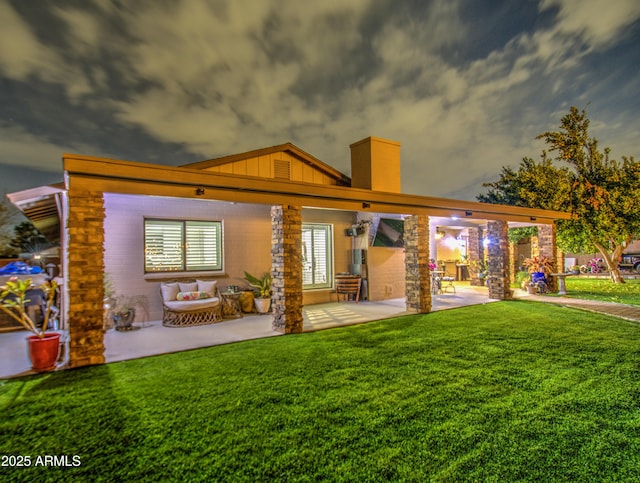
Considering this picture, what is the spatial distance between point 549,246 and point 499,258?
3.92 meters

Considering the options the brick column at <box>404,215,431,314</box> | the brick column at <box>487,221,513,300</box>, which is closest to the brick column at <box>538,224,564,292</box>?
the brick column at <box>487,221,513,300</box>

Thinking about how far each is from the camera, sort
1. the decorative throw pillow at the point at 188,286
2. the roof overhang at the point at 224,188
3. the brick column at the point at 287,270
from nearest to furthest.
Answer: the roof overhang at the point at 224,188 → the brick column at the point at 287,270 → the decorative throw pillow at the point at 188,286

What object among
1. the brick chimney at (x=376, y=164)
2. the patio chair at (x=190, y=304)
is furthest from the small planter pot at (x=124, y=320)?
the brick chimney at (x=376, y=164)

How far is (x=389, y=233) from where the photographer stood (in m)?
11.1

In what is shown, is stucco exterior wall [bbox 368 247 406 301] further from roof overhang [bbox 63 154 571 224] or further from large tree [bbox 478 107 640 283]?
large tree [bbox 478 107 640 283]

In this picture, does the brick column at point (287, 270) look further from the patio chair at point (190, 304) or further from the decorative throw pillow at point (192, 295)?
the decorative throw pillow at point (192, 295)

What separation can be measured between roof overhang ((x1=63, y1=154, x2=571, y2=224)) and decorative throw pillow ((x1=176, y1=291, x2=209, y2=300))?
2.98m

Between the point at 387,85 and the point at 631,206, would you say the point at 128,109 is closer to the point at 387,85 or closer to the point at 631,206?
the point at 387,85

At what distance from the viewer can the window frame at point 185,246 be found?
8.05m

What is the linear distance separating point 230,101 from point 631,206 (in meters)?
18.9

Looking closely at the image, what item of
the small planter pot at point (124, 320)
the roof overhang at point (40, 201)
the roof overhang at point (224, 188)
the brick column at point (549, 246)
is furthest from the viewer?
the brick column at point (549, 246)

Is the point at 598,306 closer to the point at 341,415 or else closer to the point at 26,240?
the point at 341,415

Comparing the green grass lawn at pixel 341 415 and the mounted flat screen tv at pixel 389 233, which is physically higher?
the mounted flat screen tv at pixel 389 233

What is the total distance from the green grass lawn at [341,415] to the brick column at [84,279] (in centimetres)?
33
